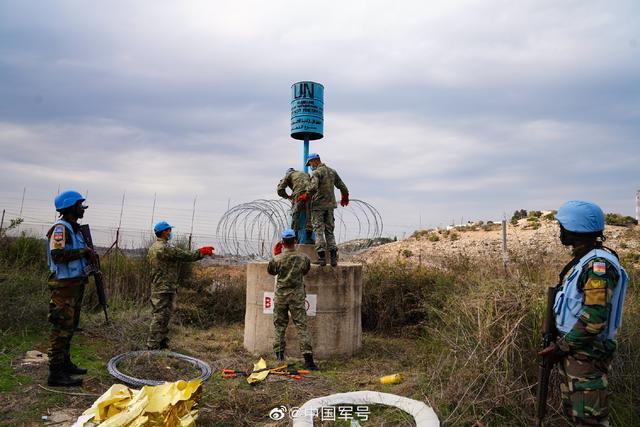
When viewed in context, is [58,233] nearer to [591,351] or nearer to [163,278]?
→ [163,278]

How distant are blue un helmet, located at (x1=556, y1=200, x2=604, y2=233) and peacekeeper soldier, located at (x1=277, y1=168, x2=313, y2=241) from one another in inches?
191

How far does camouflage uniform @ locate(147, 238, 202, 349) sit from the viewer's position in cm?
710

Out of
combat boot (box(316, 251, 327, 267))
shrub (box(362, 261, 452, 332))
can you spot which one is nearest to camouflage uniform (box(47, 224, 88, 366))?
combat boot (box(316, 251, 327, 267))

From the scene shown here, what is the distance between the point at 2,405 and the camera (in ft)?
16.0

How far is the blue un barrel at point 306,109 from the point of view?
28.3ft

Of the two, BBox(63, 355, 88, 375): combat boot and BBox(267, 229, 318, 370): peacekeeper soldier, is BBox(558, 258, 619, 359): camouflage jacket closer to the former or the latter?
BBox(267, 229, 318, 370): peacekeeper soldier

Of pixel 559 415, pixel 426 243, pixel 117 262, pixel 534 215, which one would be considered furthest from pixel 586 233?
pixel 534 215

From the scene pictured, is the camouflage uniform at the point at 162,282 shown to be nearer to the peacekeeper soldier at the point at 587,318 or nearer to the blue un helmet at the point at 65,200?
the blue un helmet at the point at 65,200

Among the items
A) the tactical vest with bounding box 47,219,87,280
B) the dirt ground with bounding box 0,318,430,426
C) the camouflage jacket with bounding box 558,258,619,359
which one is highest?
the tactical vest with bounding box 47,219,87,280

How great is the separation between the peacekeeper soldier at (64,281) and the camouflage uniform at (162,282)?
5.07ft

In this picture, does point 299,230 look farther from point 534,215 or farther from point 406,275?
point 534,215

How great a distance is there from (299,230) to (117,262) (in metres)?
5.27

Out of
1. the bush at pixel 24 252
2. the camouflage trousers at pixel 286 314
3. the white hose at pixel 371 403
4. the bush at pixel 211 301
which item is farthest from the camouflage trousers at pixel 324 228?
the bush at pixel 24 252

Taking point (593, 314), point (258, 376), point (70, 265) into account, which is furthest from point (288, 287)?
point (593, 314)
